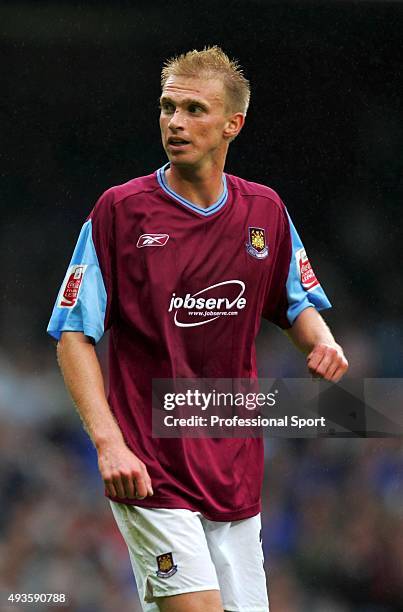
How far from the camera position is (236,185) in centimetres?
368

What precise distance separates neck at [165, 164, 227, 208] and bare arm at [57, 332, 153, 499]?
55cm

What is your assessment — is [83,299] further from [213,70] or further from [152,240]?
[213,70]

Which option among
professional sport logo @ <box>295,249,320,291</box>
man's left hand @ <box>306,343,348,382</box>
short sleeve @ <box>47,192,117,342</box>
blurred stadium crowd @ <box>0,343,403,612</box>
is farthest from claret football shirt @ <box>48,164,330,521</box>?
blurred stadium crowd @ <box>0,343,403,612</box>

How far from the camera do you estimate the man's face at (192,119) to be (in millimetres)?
3451

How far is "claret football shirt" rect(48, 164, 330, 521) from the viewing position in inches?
132

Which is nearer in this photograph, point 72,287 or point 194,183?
point 72,287

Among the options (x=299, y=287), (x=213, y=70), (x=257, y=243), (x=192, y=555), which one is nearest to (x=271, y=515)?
(x=299, y=287)

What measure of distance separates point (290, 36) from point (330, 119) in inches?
16.6

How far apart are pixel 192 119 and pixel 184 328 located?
0.61 m

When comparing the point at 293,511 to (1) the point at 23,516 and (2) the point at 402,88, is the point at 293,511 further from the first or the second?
(2) the point at 402,88

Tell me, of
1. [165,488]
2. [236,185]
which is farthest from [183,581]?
[236,185]

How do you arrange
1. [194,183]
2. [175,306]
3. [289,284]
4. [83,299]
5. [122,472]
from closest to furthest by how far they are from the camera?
[122,472] → [83,299] → [175,306] → [194,183] → [289,284]

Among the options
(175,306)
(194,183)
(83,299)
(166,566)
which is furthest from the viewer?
(194,183)

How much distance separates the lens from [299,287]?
3.73 m
